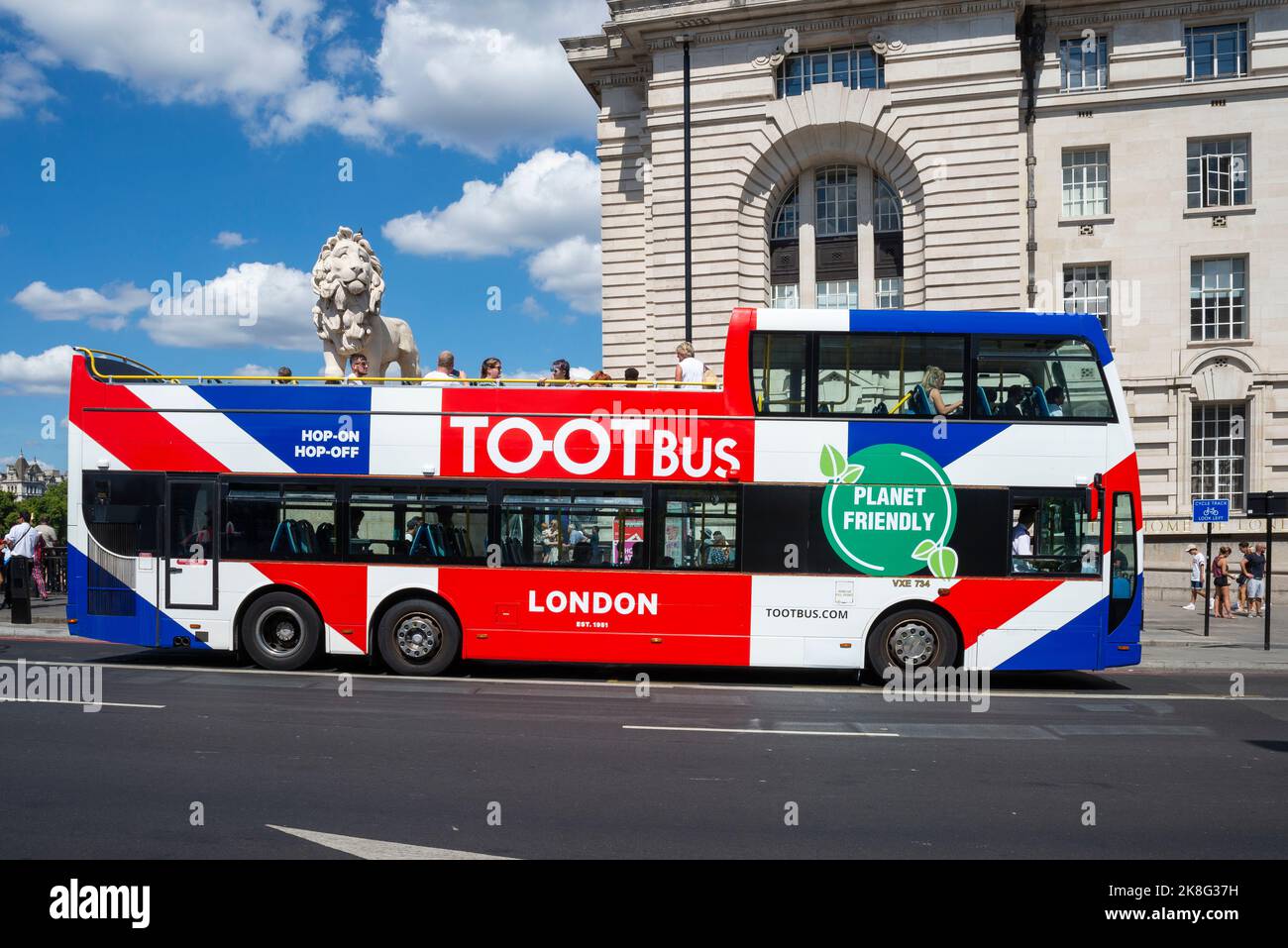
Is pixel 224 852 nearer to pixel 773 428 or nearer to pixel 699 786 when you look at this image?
pixel 699 786

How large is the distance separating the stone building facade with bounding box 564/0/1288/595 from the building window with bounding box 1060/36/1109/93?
0.06 m

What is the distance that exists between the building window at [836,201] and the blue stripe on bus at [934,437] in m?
20.3

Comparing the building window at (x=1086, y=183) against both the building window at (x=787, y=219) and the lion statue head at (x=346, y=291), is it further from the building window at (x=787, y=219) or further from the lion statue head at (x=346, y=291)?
the lion statue head at (x=346, y=291)

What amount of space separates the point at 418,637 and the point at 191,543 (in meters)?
2.99

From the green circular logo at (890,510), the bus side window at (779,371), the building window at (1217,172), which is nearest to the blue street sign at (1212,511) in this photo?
the green circular logo at (890,510)

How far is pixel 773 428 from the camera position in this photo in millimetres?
12273

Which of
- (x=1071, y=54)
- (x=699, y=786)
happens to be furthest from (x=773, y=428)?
(x=1071, y=54)

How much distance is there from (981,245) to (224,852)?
27468mm

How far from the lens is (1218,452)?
2825cm

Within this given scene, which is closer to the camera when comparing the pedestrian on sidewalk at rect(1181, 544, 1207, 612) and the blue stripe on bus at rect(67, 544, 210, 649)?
the blue stripe on bus at rect(67, 544, 210, 649)

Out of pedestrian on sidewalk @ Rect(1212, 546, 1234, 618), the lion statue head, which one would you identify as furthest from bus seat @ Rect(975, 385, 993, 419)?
pedestrian on sidewalk @ Rect(1212, 546, 1234, 618)

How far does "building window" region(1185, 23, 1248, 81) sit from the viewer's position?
28.0 m

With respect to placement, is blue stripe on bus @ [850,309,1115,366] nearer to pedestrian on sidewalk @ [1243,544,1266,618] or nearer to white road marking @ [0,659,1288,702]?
white road marking @ [0,659,1288,702]

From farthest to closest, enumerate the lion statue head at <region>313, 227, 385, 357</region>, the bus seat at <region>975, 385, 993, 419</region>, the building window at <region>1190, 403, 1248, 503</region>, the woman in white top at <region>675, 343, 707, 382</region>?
1. the building window at <region>1190, 403, 1248, 503</region>
2. the lion statue head at <region>313, 227, 385, 357</region>
3. the woman in white top at <region>675, 343, 707, 382</region>
4. the bus seat at <region>975, 385, 993, 419</region>
